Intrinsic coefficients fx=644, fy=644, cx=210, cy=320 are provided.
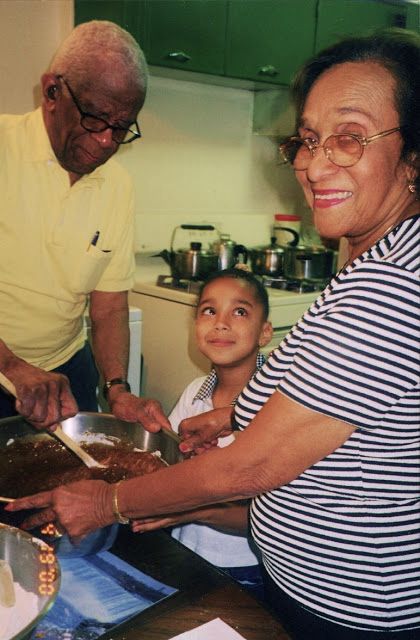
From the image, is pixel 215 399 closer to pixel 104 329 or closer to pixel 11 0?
pixel 104 329

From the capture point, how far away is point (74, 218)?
178 cm

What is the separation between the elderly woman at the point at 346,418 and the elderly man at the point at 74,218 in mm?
532

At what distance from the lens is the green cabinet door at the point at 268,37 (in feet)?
10.1

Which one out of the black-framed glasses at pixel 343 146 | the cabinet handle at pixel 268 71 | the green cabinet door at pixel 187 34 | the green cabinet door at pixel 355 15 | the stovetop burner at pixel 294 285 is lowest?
the stovetop burner at pixel 294 285

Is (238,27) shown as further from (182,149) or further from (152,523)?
(152,523)

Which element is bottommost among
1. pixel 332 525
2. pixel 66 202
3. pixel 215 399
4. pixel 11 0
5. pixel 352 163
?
pixel 215 399

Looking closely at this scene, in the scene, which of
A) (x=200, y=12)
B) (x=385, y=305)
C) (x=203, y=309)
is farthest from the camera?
(x=200, y=12)

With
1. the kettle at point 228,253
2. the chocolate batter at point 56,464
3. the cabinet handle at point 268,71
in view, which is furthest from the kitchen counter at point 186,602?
the cabinet handle at point 268,71

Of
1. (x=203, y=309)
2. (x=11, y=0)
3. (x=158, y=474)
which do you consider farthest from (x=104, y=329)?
(x=11, y=0)

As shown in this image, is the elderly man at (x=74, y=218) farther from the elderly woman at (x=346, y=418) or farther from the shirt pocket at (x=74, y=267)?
the elderly woman at (x=346, y=418)

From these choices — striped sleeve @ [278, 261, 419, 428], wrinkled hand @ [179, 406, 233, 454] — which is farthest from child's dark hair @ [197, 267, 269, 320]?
striped sleeve @ [278, 261, 419, 428]

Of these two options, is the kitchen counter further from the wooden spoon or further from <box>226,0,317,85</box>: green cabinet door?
<box>226,0,317,85</box>: green cabinet door

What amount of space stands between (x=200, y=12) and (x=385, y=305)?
256cm

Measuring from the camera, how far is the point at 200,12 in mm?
2916
